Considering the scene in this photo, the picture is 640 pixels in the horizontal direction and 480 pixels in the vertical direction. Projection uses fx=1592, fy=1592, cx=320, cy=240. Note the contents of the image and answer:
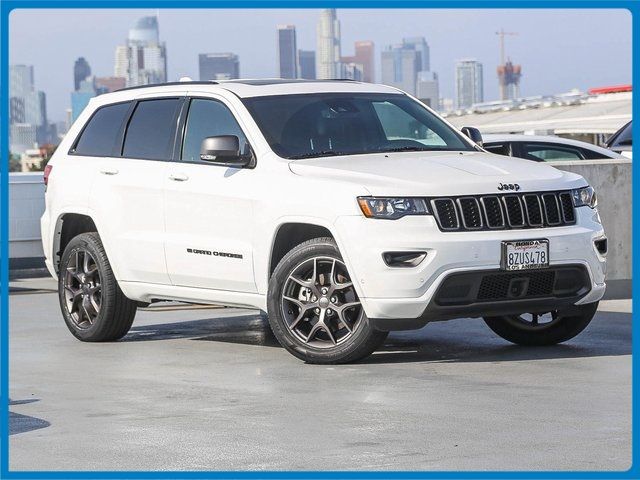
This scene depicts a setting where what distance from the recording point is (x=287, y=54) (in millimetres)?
11227

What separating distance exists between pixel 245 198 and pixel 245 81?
124 cm

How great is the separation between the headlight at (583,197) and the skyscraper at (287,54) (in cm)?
203

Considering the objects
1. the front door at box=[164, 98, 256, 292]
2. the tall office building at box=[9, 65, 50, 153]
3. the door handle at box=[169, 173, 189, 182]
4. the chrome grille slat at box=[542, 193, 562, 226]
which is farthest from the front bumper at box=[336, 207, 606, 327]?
the tall office building at box=[9, 65, 50, 153]

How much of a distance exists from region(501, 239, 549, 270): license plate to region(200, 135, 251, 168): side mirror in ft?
6.11

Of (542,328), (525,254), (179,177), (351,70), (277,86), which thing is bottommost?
(542,328)

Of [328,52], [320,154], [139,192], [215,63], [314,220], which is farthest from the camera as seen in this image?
[215,63]

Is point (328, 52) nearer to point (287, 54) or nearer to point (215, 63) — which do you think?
point (215, 63)

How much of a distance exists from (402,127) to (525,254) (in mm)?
1768

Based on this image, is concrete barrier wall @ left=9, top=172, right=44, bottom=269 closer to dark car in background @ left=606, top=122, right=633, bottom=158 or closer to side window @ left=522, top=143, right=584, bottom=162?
side window @ left=522, top=143, right=584, bottom=162

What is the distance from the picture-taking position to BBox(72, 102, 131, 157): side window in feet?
37.7

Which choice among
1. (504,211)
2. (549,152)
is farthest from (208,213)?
(549,152)

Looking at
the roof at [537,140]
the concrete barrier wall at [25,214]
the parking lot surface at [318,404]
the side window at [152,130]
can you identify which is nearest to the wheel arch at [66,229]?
the parking lot surface at [318,404]

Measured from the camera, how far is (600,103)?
69.9 m

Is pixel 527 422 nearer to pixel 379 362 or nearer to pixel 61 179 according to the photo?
pixel 379 362
